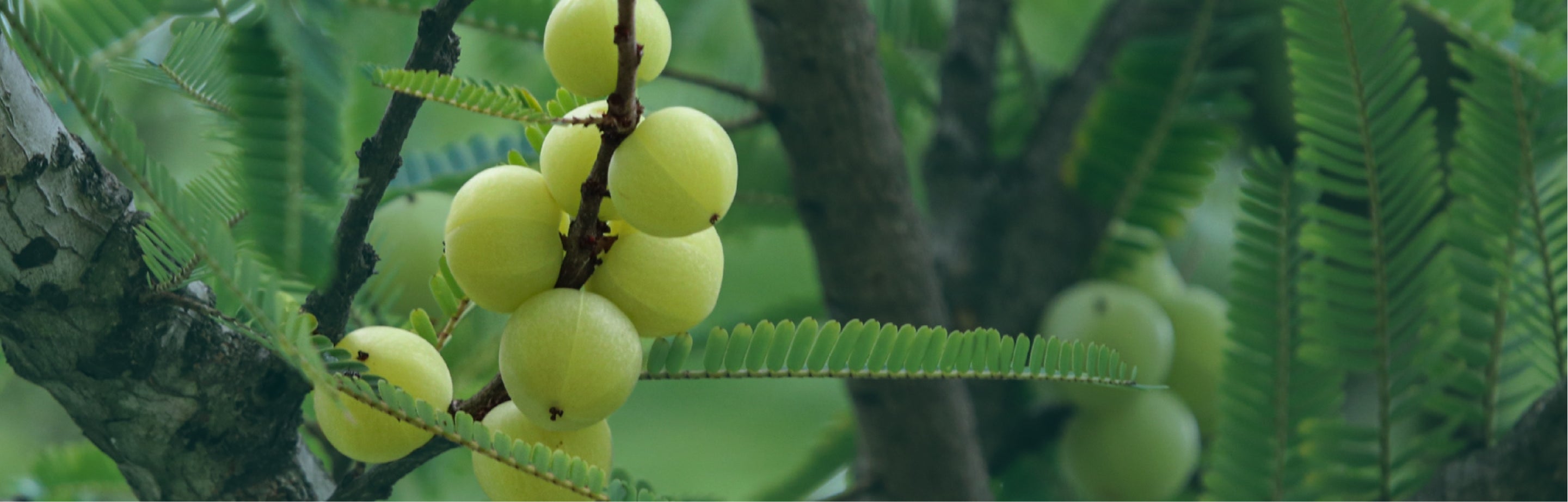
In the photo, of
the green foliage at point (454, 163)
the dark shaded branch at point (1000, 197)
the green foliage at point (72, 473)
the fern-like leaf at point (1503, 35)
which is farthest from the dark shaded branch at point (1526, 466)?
the green foliage at point (72, 473)

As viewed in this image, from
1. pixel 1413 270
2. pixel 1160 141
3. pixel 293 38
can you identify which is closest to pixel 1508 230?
pixel 1413 270

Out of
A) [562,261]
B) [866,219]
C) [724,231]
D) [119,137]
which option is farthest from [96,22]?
[724,231]

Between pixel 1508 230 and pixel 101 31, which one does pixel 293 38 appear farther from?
pixel 1508 230

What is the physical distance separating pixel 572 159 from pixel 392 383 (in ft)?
0.27

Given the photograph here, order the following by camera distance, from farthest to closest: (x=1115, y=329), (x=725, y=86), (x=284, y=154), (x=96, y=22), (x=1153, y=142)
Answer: (x=1153, y=142), (x=1115, y=329), (x=725, y=86), (x=96, y=22), (x=284, y=154)

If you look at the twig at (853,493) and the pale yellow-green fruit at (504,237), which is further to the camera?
the twig at (853,493)

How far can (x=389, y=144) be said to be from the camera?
30 cm

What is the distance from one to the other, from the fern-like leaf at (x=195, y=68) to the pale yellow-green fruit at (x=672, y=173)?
0.09 meters

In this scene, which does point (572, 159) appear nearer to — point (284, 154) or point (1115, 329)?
point (284, 154)

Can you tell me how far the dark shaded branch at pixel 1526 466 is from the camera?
522 mm

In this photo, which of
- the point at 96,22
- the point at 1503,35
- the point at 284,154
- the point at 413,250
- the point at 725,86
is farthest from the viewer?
the point at 725,86

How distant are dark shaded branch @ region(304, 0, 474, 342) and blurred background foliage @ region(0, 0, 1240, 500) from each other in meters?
0.09

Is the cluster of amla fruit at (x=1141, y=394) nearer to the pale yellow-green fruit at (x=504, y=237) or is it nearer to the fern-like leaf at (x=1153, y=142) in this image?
the fern-like leaf at (x=1153, y=142)

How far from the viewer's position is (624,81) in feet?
0.89
